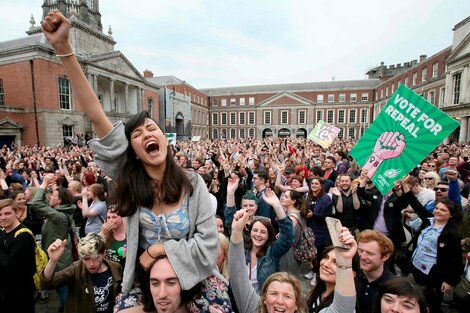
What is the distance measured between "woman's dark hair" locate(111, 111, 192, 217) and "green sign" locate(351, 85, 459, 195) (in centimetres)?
357

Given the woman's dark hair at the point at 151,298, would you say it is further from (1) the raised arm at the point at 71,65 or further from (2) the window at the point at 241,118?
(2) the window at the point at 241,118

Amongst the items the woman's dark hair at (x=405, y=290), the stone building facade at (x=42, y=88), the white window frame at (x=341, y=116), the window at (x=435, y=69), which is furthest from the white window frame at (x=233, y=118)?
the woman's dark hair at (x=405, y=290)

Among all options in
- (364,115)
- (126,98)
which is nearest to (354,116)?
(364,115)

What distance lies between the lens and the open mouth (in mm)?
1418

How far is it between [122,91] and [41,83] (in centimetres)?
1153

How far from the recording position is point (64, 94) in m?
23.7

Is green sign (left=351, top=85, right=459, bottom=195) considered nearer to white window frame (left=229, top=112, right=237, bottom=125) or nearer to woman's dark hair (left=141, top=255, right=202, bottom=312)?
woman's dark hair (left=141, top=255, right=202, bottom=312)

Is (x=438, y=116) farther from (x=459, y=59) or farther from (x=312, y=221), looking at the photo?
(x=459, y=59)

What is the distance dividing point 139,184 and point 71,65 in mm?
733

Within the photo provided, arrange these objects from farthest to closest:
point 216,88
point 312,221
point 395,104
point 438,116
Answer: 1. point 216,88
2. point 312,221
3. point 395,104
4. point 438,116

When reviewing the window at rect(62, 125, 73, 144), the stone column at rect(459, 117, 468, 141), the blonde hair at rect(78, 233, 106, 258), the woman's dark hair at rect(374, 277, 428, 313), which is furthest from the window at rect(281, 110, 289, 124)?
the woman's dark hair at rect(374, 277, 428, 313)

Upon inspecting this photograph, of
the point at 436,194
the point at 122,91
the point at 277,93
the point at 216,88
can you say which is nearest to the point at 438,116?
the point at 436,194

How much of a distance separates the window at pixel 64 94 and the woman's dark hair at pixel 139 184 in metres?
27.1

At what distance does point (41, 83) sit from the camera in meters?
21.5
